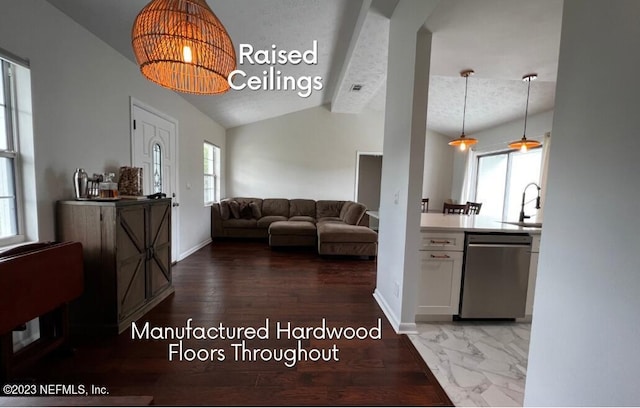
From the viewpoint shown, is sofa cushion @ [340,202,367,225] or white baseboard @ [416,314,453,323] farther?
sofa cushion @ [340,202,367,225]

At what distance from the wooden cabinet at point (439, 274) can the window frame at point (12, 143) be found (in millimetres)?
3042

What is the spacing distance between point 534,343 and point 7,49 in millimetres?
3225

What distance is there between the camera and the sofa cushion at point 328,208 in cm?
614

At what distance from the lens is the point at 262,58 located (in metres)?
3.44

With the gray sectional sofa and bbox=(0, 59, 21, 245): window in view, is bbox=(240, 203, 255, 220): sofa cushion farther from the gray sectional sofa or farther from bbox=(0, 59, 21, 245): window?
bbox=(0, 59, 21, 245): window

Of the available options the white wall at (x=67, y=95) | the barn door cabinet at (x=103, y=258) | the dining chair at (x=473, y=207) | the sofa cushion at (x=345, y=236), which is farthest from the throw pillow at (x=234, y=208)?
the dining chair at (x=473, y=207)

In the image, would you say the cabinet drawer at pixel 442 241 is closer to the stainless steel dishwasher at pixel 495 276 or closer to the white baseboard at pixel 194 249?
the stainless steel dishwasher at pixel 495 276

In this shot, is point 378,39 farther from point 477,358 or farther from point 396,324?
point 477,358

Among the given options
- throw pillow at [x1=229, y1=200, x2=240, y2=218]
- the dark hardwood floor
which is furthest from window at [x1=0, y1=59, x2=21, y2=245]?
throw pillow at [x1=229, y1=200, x2=240, y2=218]

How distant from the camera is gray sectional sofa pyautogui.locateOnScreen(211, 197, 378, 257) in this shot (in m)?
4.33

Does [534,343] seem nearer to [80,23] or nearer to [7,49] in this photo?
[7,49]

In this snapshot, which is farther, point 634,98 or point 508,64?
point 508,64

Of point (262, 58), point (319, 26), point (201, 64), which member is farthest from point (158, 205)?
point (319, 26)

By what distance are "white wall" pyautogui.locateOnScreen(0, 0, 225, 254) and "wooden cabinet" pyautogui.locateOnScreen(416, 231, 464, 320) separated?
3.00 m
